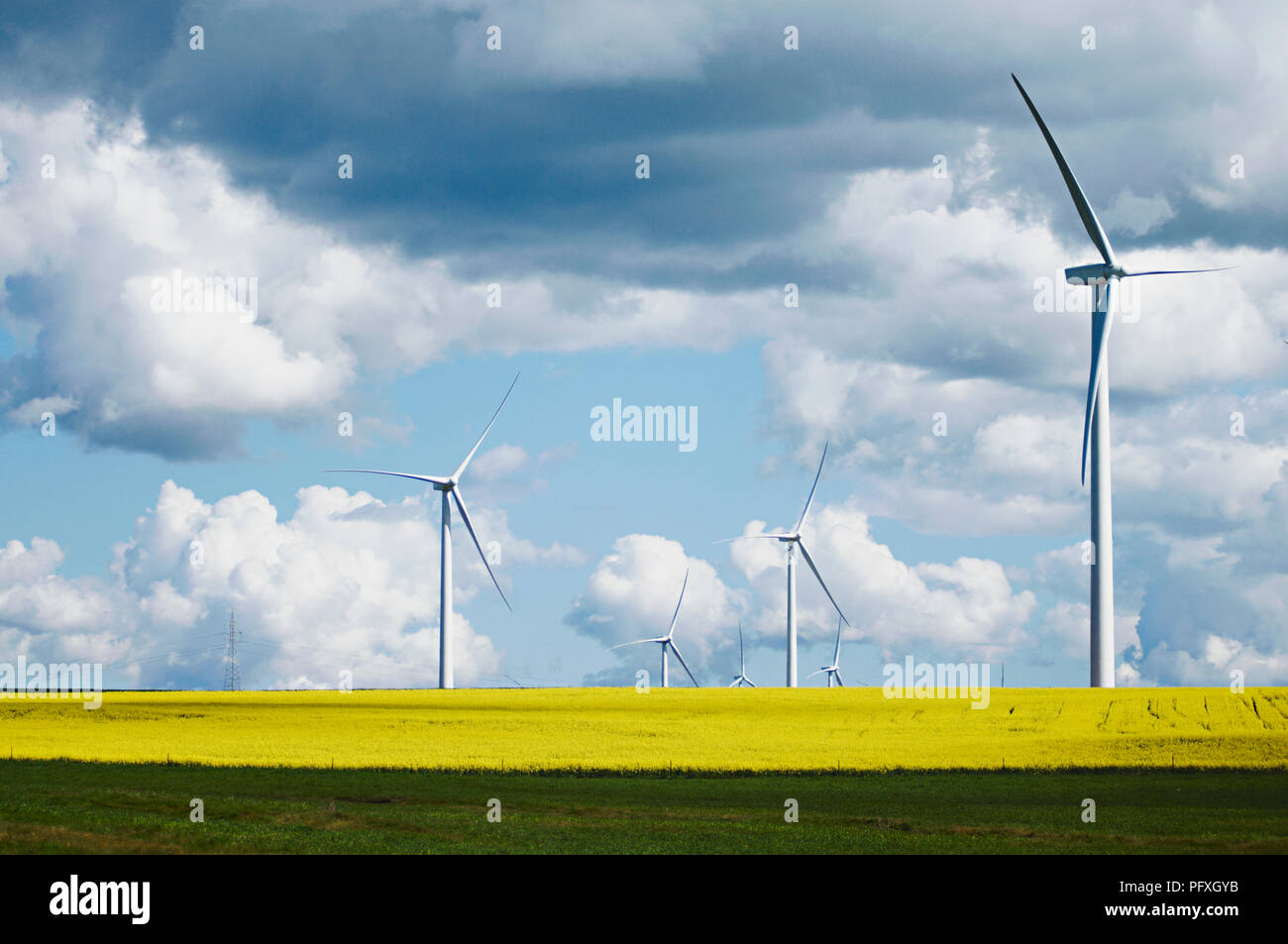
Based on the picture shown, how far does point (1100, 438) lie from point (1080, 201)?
15.5 meters

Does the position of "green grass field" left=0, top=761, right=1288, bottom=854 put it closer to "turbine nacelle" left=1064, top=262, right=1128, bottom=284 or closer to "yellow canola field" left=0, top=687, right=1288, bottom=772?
"yellow canola field" left=0, top=687, right=1288, bottom=772

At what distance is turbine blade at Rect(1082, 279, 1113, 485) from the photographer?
85.4 meters

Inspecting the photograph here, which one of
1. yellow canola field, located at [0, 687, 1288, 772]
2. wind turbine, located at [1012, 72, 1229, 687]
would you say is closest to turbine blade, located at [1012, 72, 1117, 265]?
wind turbine, located at [1012, 72, 1229, 687]

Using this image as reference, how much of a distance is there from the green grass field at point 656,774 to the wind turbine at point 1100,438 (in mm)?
4391

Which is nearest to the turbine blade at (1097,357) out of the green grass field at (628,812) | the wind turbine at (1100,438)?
the wind turbine at (1100,438)

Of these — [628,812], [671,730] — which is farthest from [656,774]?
[671,730]

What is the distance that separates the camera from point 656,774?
50.9 m

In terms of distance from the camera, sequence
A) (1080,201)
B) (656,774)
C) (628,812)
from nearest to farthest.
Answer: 1. (628,812)
2. (656,774)
3. (1080,201)

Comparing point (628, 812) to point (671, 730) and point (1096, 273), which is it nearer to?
point (671, 730)

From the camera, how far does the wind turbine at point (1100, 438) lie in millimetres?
85375

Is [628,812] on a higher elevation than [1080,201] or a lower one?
lower
